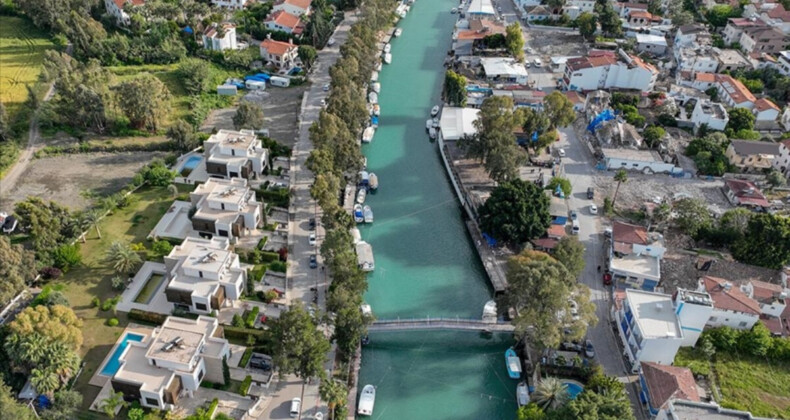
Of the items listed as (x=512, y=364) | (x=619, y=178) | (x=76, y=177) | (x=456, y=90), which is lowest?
(x=512, y=364)

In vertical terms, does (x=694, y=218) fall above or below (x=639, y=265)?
above

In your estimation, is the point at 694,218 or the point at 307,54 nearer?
the point at 694,218

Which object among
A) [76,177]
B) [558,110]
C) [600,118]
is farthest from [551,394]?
[76,177]

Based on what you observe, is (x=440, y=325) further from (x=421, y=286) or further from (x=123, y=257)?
(x=123, y=257)

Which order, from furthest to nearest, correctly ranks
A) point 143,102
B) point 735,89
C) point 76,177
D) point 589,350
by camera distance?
point 735,89 < point 143,102 < point 76,177 < point 589,350

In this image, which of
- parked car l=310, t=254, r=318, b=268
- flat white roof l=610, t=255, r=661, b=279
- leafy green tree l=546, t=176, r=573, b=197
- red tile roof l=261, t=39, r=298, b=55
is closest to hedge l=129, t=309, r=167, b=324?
parked car l=310, t=254, r=318, b=268

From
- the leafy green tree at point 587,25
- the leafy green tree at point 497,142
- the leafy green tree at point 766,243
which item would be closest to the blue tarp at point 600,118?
the leafy green tree at point 497,142
